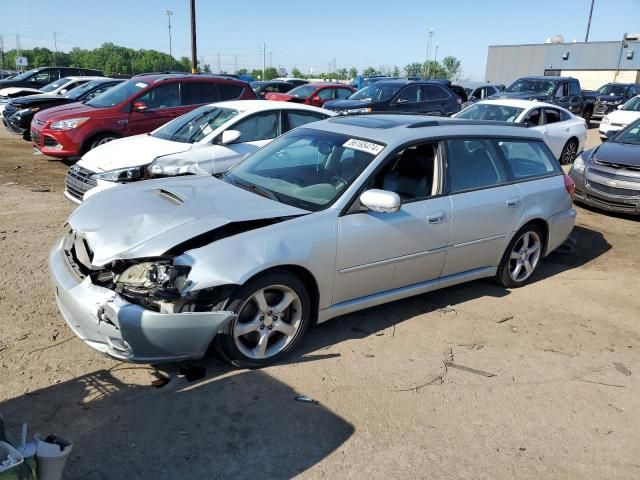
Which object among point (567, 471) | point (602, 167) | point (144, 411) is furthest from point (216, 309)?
point (602, 167)

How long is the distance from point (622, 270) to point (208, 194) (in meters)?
4.84

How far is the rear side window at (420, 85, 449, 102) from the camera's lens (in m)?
14.3

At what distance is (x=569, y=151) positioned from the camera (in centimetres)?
1241

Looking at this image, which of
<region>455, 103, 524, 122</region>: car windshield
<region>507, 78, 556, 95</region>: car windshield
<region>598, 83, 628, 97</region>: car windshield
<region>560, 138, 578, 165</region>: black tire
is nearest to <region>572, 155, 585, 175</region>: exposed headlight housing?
<region>455, 103, 524, 122</region>: car windshield

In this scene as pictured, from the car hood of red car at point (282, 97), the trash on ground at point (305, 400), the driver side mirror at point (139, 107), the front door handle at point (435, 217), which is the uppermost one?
the driver side mirror at point (139, 107)

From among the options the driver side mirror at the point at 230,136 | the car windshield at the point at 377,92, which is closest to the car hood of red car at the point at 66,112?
the driver side mirror at the point at 230,136

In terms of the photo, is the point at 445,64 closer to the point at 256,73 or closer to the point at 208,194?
the point at 256,73

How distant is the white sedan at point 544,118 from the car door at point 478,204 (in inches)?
243

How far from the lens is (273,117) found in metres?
7.83

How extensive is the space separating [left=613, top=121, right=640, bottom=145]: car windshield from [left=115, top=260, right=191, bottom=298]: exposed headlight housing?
849cm

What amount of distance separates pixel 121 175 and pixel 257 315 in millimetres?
3935

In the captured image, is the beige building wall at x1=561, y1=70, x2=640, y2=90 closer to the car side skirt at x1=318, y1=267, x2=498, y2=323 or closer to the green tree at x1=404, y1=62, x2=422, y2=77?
the green tree at x1=404, y1=62, x2=422, y2=77

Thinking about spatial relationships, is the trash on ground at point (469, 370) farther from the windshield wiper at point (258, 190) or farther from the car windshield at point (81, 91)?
the car windshield at point (81, 91)

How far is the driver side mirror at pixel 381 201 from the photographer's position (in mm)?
3799
